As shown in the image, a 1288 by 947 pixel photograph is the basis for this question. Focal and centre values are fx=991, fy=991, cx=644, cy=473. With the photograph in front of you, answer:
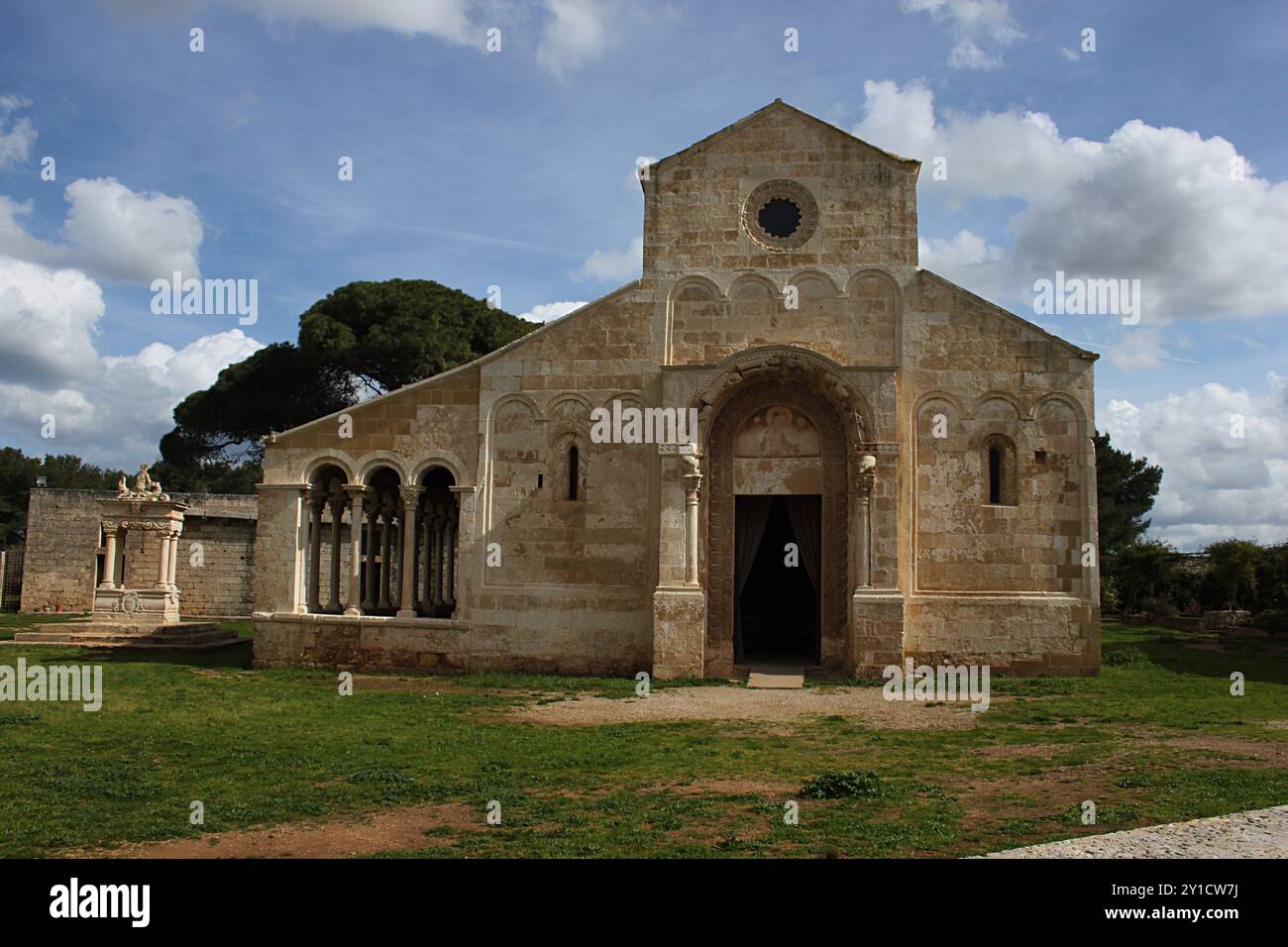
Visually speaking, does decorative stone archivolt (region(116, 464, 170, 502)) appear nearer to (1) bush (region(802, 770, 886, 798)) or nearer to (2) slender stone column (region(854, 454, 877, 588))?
(2) slender stone column (region(854, 454, 877, 588))

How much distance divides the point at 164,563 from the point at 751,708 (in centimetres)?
2078

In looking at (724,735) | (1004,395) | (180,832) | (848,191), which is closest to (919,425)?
(1004,395)

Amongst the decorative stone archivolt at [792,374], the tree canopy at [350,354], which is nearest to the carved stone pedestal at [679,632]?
the decorative stone archivolt at [792,374]

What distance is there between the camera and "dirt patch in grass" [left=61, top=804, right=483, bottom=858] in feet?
26.7

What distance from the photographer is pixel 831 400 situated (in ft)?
68.3

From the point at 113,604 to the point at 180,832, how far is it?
2372 cm

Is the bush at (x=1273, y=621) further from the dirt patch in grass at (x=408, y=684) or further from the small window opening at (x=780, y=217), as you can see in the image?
the dirt patch in grass at (x=408, y=684)

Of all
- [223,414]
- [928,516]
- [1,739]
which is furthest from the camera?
[223,414]

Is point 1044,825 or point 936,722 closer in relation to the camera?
point 1044,825

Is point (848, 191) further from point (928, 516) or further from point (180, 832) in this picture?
point (180, 832)

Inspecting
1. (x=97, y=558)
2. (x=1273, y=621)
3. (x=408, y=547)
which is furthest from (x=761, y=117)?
(x=97, y=558)

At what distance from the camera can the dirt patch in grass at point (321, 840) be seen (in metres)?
8.12

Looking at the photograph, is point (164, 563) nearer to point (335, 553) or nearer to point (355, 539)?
point (335, 553)

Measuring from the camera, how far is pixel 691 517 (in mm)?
20500
